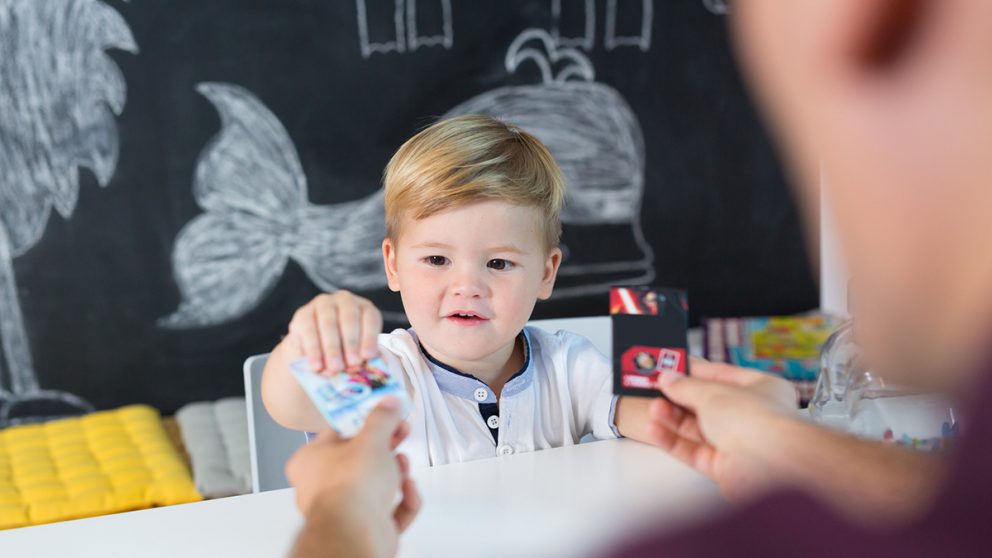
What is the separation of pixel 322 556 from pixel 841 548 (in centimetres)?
38

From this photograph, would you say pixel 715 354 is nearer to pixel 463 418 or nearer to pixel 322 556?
pixel 463 418

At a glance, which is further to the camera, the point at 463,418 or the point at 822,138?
the point at 463,418

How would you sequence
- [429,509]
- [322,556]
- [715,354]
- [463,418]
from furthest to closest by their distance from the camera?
[715,354]
[463,418]
[429,509]
[322,556]

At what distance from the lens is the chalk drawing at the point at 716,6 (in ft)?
10.7

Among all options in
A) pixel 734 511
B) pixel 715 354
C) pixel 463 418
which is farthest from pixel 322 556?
pixel 715 354

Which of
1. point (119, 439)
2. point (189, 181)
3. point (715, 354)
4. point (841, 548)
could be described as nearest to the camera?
point (841, 548)

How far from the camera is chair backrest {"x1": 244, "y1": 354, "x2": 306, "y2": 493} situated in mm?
1360

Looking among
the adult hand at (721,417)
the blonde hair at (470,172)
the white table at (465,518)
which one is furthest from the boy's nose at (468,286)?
the adult hand at (721,417)

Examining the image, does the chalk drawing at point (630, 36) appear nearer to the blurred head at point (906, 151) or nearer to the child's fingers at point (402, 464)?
the child's fingers at point (402, 464)

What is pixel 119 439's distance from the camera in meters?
2.53

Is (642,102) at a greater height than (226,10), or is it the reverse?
(226,10)

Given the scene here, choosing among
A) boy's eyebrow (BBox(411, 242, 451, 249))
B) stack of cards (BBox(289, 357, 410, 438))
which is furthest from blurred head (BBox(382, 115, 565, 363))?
stack of cards (BBox(289, 357, 410, 438))

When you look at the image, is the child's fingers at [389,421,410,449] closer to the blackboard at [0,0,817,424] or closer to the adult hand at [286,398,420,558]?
the adult hand at [286,398,420,558]

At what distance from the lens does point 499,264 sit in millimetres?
1409
